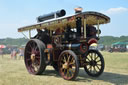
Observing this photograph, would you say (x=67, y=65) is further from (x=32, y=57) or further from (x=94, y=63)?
(x=32, y=57)

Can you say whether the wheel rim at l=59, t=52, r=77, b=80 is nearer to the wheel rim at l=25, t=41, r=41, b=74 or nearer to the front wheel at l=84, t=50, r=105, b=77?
the front wheel at l=84, t=50, r=105, b=77

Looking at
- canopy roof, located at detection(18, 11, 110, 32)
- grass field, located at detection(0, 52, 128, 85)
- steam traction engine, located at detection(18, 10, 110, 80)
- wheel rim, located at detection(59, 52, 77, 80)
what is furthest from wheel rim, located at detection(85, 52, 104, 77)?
canopy roof, located at detection(18, 11, 110, 32)

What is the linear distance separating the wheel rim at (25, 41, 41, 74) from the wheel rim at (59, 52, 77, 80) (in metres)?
1.50

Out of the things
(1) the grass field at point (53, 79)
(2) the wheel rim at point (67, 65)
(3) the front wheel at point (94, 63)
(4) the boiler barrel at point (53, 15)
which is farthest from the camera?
(4) the boiler barrel at point (53, 15)

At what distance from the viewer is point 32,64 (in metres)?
8.73

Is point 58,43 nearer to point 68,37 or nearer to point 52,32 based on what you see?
point 68,37

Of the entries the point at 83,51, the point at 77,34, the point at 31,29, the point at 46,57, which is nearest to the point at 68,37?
the point at 77,34

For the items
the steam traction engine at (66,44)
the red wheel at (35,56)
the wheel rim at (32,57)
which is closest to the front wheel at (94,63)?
the steam traction engine at (66,44)

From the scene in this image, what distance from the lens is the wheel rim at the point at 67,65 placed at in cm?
672

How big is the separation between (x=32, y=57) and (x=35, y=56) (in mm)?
159

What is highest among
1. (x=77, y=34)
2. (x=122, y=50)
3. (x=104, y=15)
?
(x=104, y=15)

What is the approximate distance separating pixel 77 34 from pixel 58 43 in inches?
37.1

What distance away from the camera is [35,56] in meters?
8.42

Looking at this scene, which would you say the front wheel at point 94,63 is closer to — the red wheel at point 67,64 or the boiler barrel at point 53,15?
the red wheel at point 67,64
